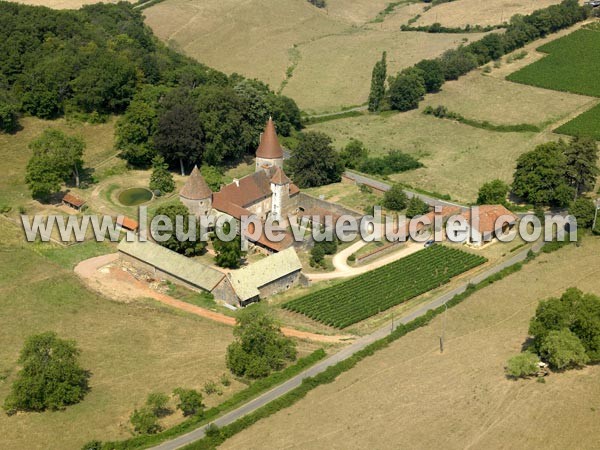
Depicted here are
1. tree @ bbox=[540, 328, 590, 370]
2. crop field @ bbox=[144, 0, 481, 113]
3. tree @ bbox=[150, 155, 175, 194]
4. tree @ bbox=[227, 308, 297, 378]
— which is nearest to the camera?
tree @ bbox=[540, 328, 590, 370]

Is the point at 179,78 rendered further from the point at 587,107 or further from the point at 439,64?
the point at 587,107

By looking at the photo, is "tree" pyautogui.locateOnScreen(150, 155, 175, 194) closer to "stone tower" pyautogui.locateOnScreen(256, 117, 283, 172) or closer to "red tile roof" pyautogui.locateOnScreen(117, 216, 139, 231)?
"red tile roof" pyautogui.locateOnScreen(117, 216, 139, 231)

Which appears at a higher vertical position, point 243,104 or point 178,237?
point 243,104


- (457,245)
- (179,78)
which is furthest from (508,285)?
(179,78)

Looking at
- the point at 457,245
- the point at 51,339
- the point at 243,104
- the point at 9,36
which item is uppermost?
the point at 9,36

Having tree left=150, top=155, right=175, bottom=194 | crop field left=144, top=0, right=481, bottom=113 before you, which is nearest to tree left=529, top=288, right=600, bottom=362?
tree left=150, top=155, right=175, bottom=194

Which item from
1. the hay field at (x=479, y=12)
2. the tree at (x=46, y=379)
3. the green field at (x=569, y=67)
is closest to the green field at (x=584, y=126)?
the green field at (x=569, y=67)
